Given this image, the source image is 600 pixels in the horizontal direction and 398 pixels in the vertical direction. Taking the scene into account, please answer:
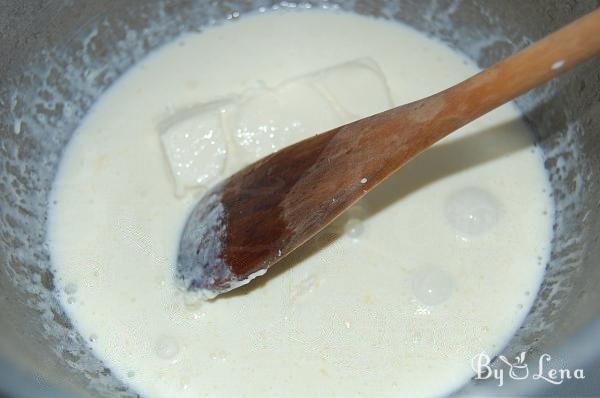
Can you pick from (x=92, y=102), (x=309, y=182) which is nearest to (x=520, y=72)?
(x=309, y=182)

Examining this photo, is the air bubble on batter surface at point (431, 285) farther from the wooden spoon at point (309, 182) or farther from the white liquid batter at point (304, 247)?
the wooden spoon at point (309, 182)

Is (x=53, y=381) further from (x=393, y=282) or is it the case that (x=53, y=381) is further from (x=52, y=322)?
(x=393, y=282)

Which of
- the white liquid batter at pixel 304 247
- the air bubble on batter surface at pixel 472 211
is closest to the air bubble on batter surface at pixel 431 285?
the white liquid batter at pixel 304 247

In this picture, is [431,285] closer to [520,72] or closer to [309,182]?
[309,182]

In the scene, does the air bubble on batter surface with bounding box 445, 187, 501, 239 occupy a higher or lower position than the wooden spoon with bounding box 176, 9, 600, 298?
higher

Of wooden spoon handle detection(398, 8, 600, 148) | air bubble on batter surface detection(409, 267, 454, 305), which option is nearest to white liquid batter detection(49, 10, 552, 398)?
air bubble on batter surface detection(409, 267, 454, 305)

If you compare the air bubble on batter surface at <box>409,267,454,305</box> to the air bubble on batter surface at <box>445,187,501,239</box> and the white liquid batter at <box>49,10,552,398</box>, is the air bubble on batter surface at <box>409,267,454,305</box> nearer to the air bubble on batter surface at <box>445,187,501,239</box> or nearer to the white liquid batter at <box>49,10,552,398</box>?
the white liquid batter at <box>49,10,552,398</box>
